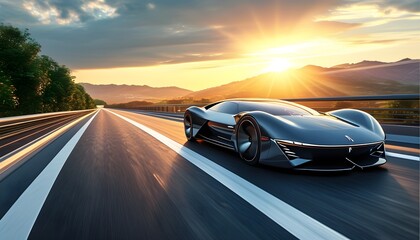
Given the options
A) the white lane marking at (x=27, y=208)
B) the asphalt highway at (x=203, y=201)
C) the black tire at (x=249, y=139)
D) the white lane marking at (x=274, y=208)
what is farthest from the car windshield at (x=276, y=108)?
the white lane marking at (x=27, y=208)

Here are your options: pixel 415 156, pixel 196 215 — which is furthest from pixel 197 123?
pixel 196 215

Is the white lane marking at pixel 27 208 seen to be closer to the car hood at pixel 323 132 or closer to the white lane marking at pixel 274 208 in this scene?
the white lane marking at pixel 274 208

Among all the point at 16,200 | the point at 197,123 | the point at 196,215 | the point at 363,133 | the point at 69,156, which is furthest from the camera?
the point at 197,123

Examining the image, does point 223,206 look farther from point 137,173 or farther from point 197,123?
point 197,123

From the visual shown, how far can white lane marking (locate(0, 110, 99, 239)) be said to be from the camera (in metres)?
2.95

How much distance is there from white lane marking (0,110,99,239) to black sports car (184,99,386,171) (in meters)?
2.82

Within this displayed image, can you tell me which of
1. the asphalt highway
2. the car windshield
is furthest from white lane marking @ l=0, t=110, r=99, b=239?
the car windshield

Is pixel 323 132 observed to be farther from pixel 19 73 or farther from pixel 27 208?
pixel 19 73

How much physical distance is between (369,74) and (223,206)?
194 meters

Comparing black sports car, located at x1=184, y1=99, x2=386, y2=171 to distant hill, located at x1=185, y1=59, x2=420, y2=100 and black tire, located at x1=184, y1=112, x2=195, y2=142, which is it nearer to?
black tire, located at x1=184, y1=112, x2=195, y2=142

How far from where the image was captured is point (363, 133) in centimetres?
513

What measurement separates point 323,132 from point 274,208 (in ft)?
6.11

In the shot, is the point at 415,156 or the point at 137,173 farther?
the point at 415,156

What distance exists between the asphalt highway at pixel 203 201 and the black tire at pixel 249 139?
0.18m
